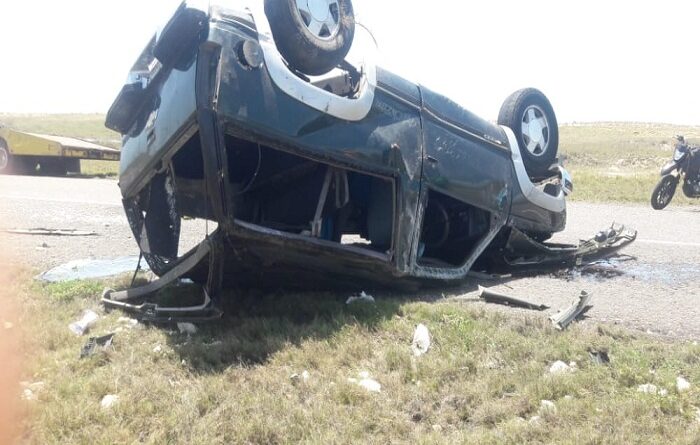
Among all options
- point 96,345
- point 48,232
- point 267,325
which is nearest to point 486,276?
point 267,325

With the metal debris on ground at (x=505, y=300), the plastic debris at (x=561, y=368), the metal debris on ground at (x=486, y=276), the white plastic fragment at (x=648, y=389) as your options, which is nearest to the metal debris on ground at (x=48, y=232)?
the metal debris on ground at (x=486, y=276)

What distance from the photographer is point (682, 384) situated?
2900mm

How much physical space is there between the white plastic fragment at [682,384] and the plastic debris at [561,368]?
0.46 meters

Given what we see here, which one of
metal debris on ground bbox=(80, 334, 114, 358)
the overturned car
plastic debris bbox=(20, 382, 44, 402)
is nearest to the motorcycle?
the overturned car

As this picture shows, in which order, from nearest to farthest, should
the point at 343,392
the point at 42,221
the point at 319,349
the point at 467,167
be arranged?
the point at 343,392 < the point at 319,349 < the point at 467,167 < the point at 42,221

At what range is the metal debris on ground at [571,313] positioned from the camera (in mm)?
3720

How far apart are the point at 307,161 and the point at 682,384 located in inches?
105

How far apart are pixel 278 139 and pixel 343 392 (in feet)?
4.81

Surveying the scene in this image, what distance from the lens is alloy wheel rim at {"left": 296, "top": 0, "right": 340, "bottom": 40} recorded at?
3.80 metres

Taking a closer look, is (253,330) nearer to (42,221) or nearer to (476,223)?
(476,223)

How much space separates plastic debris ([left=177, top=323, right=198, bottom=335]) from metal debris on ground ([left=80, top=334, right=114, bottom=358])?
0.39m

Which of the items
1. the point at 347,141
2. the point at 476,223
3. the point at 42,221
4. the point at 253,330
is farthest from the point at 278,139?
the point at 42,221

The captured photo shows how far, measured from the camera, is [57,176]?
17.2 meters

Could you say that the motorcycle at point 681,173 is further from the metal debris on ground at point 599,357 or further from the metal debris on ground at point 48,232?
the metal debris on ground at point 48,232
